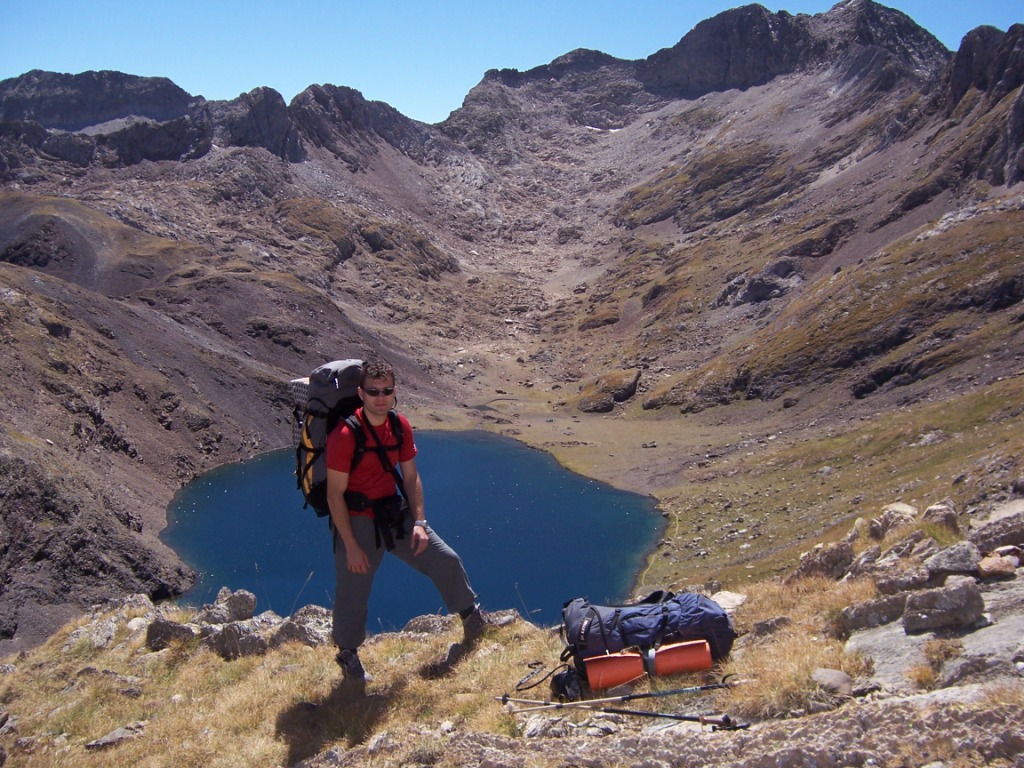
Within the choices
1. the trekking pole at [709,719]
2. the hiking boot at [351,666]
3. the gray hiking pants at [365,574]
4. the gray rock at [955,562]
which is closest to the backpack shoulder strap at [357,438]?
the gray hiking pants at [365,574]

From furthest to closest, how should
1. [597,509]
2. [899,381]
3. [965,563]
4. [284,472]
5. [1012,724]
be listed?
1. [284,472]
2. [899,381]
3. [597,509]
4. [965,563]
5. [1012,724]

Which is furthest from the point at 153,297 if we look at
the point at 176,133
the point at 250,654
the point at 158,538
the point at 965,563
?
the point at 965,563

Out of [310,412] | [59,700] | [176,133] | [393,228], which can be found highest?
[176,133]

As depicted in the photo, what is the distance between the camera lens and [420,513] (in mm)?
9211

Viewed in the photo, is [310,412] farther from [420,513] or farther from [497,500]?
[497,500]

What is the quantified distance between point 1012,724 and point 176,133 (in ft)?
516

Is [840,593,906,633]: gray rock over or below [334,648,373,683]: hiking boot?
over

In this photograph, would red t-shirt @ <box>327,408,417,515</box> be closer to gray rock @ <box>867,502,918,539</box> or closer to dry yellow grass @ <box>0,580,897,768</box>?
dry yellow grass @ <box>0,580,897,768</box>

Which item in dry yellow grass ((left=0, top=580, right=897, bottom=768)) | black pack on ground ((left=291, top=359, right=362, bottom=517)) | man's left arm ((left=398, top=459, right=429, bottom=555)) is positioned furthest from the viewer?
man's left arm ((left=398, top=459, right=429, bottom=555))

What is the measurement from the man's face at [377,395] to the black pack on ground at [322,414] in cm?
34

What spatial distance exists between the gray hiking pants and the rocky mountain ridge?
10770 millimetres

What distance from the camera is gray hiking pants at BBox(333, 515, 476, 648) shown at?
911cm

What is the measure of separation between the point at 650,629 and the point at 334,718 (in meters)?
3.74

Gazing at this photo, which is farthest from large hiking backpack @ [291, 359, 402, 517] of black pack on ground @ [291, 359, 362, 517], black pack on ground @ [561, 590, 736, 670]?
black pack on ground @ [561, 590, 736, 670]
